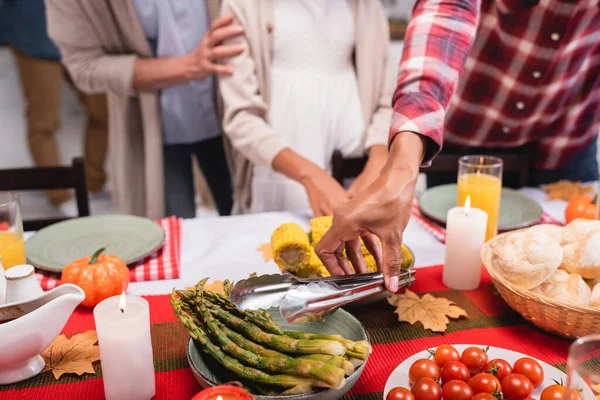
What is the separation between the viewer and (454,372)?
761 millimetres

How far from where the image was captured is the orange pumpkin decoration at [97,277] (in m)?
1.04

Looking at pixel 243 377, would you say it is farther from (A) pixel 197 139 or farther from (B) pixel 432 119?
(A) pixel 197 139

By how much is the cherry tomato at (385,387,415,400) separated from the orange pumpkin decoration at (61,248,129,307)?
0.61 meters

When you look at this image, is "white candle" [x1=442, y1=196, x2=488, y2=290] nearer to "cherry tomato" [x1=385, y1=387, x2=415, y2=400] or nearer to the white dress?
"cherry tomato" [x1=385, y1=387, x2=415, y2=400]

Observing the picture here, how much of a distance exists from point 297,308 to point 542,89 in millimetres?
1355

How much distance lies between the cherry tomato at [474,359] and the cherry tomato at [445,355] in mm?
12

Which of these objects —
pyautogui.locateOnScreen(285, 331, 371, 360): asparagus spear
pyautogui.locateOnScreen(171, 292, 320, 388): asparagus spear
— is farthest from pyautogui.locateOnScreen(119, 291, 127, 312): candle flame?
pyautogui.locateOnScreen(285, 331, 371, 360): asparagus spear

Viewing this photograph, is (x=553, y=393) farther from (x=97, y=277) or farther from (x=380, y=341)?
(x=97, y=277)

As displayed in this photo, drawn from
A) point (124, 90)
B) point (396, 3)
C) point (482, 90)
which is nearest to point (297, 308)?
point (482, 90)

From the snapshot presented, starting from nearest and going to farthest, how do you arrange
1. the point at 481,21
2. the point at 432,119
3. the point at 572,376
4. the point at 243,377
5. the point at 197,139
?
the point at 572,376
the point at 243,377
the point at 432,119
the point at 481,21
the point at 197,139

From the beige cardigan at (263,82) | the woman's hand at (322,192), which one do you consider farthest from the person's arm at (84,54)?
the woman's hand at (322,192)

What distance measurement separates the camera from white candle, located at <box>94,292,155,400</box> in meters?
0.72

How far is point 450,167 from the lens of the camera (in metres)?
1.86

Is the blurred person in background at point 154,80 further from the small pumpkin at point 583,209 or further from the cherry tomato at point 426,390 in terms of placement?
the cherry tomato at point 426,390
